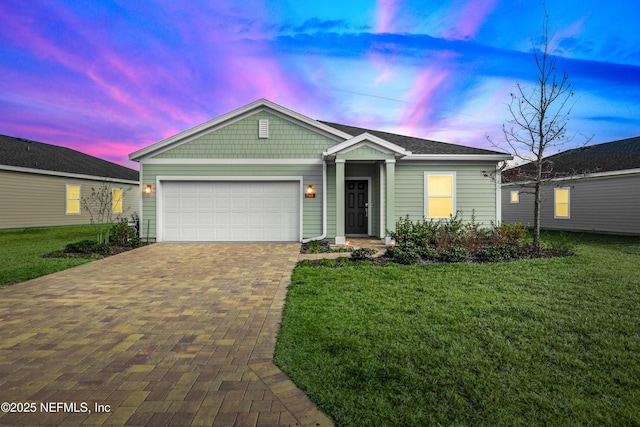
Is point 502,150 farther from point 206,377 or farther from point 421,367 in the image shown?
point 206,377

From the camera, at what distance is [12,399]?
8.04 feet

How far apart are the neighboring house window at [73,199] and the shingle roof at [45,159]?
36.8 inches

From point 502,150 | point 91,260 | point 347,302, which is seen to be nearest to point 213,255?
point 91,260

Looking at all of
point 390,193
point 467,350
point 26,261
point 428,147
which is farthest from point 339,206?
point 26,261

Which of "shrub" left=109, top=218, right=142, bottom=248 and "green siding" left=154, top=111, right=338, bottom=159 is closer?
"shrub" left=109, top=218, right=142, bottom=248

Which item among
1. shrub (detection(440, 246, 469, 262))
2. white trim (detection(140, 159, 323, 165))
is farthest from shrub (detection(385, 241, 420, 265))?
white trim (detection(140, 159, 323, 165))

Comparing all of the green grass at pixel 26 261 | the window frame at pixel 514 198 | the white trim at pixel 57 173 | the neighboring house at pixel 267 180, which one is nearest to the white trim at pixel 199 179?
the neighboring house at pixel 267 180

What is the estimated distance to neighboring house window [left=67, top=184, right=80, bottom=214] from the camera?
60.2ft

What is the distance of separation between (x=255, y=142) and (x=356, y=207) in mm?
4555

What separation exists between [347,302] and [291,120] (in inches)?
340

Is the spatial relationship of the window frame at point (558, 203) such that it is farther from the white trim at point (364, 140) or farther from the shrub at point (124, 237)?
the shrub at point (124, 237)

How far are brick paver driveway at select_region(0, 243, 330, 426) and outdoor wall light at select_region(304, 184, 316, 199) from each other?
5658 millimetres

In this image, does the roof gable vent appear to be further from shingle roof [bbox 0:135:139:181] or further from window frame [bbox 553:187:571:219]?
window frame [bbox 553:187:571:219]

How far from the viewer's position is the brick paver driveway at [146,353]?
90.3 inches
